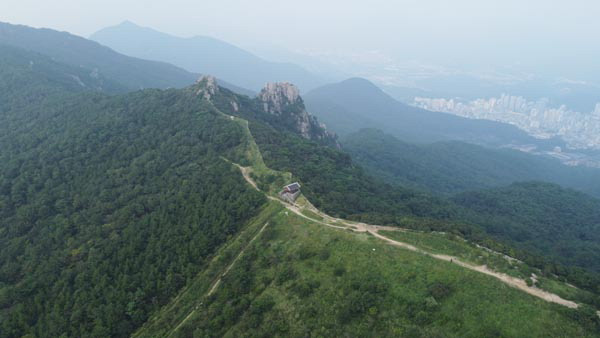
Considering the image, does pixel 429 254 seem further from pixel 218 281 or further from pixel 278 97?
pixel 278 97

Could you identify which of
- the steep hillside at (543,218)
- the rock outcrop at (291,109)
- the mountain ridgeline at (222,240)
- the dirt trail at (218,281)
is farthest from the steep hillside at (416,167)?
the dirt trail at (218,281)

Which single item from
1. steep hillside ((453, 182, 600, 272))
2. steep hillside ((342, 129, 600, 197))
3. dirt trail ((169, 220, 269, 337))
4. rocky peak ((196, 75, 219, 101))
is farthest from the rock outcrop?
dirt trail ((169, 220, 269, 337))

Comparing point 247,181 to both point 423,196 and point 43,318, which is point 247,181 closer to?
point 43,318

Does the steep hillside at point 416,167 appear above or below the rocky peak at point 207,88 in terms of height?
below

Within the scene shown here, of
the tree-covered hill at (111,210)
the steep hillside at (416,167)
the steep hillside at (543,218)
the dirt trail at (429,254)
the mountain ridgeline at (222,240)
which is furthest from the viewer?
the steep hillside at (416,167)

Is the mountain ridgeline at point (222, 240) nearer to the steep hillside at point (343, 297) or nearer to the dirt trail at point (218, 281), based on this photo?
the steep hillside at point (343, 297)

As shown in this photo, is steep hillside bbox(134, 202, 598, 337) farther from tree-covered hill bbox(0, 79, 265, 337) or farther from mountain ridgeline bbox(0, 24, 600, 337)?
tree-covered hill bbox(0, 79, 265, 337)
